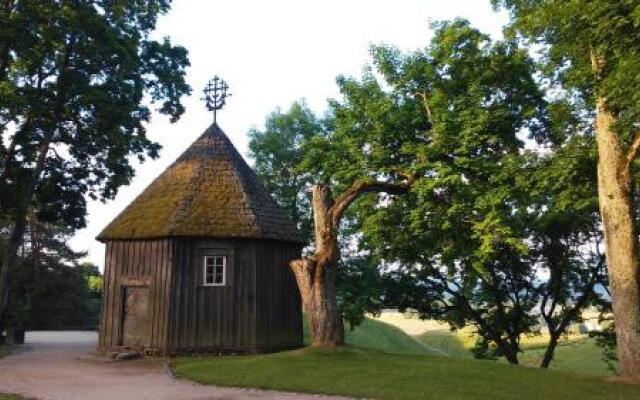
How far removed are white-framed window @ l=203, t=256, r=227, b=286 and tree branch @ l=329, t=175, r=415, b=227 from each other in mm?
5067

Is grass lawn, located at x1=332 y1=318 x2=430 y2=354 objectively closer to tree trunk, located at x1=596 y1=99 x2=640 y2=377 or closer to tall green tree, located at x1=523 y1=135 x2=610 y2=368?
tall green tree, located at x1=523 y1=135 x2=610 y2=368

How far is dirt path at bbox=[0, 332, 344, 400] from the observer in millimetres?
11789

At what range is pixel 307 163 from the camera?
23.4 meters

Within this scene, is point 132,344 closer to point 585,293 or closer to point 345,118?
point 345,118

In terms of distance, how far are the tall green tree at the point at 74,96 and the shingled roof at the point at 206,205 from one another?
325cm

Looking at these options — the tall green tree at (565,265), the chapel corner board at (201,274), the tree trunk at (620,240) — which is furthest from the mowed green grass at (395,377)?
the tall green tree at (565,265)

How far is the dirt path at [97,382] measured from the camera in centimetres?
1179

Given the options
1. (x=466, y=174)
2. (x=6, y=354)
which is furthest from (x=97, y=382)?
(x=466, y=174)

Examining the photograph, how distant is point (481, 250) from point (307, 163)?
821 centimetres

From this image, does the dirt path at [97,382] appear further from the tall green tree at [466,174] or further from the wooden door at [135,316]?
the tall green tree at [466,174]

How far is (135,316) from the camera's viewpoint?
20.5m

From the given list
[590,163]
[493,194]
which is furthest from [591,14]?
[493,194]

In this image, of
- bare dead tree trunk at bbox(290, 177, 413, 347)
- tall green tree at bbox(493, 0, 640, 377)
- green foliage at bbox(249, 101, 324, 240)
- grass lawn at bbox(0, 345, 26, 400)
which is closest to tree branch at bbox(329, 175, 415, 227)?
bare dead tree trunk at bbox(290, 177, 413, 347)

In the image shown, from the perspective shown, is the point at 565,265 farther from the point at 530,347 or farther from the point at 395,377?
the point at 395,377
